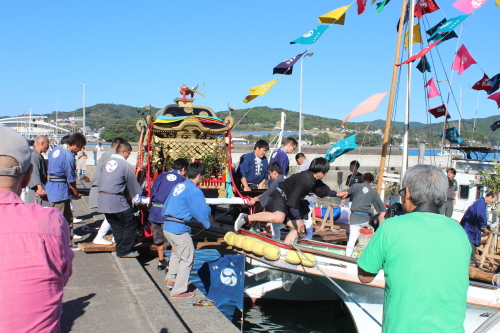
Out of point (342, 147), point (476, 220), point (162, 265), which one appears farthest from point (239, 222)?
point (476, 220)

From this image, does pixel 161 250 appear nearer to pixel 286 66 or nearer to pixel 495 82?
pixel 286 66

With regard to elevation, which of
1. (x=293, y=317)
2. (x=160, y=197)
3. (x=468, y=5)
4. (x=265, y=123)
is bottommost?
(x=293, y=317)

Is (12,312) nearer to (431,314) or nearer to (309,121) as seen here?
(431,314)

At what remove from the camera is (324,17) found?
9141mm

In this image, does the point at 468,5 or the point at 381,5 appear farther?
the point at 381,5

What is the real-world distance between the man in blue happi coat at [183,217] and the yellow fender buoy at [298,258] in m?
1.22

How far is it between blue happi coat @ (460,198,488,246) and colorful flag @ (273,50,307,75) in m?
4.44

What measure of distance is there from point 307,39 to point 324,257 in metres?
4.90

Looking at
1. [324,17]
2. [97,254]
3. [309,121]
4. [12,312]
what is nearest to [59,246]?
[12,312]

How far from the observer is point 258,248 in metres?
6.62

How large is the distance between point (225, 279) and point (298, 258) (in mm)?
1289

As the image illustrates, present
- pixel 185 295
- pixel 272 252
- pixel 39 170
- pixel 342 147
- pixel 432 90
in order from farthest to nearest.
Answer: pixel 432 90, pixel 342 147, pixel 39 170, pixel 272 252, pixel 185 295

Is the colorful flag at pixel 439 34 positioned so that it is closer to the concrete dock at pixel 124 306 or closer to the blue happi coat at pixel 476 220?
the blue happi coat at pixel 476 220

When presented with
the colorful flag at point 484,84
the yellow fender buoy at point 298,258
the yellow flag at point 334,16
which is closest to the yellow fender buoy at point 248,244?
the yellow fender buoy at point 298,258
